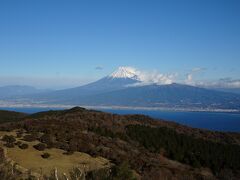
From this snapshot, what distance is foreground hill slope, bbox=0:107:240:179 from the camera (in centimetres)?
2079

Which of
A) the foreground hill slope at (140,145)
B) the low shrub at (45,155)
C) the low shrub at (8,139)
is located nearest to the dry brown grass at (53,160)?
the low shrub at (45,155)

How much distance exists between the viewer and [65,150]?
68.8 feet

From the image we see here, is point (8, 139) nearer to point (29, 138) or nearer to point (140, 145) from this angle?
point (29, 138)

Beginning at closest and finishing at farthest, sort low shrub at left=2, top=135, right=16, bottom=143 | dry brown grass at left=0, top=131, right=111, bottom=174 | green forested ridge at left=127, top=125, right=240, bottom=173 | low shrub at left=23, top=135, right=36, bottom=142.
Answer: dry brown grass at left=0, top=131, right=111, bottom=174
low shrub at left=2, top=135, right=16, bottom=143
low shrub at left=23, top=135, right=36, bottom=142
green forested ridge at left=127, top=125, right=240, bottom=173

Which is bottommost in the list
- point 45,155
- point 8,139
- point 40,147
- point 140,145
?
point 45,155

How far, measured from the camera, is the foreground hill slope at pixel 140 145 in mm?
20788

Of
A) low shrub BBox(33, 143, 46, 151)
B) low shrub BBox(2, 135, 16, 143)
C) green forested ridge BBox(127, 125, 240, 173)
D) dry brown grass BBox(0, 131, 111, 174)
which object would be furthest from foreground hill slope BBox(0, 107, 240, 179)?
low shrub BBox(2, 135, 16, 143)

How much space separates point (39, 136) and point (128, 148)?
5387 mm

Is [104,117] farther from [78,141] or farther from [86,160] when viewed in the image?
[86,160]

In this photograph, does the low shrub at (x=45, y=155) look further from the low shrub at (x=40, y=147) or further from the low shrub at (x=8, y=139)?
the low shrub at (x=8, y=139)

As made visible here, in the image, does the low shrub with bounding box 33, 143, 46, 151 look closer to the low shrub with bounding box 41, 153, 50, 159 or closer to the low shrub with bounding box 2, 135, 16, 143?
the low shrub with bounding box 41, 153, 50, 159

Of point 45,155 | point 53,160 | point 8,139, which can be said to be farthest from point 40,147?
point 8,139

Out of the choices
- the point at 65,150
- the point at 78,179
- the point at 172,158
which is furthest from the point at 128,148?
the point at 78,179

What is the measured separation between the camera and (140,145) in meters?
26.1
